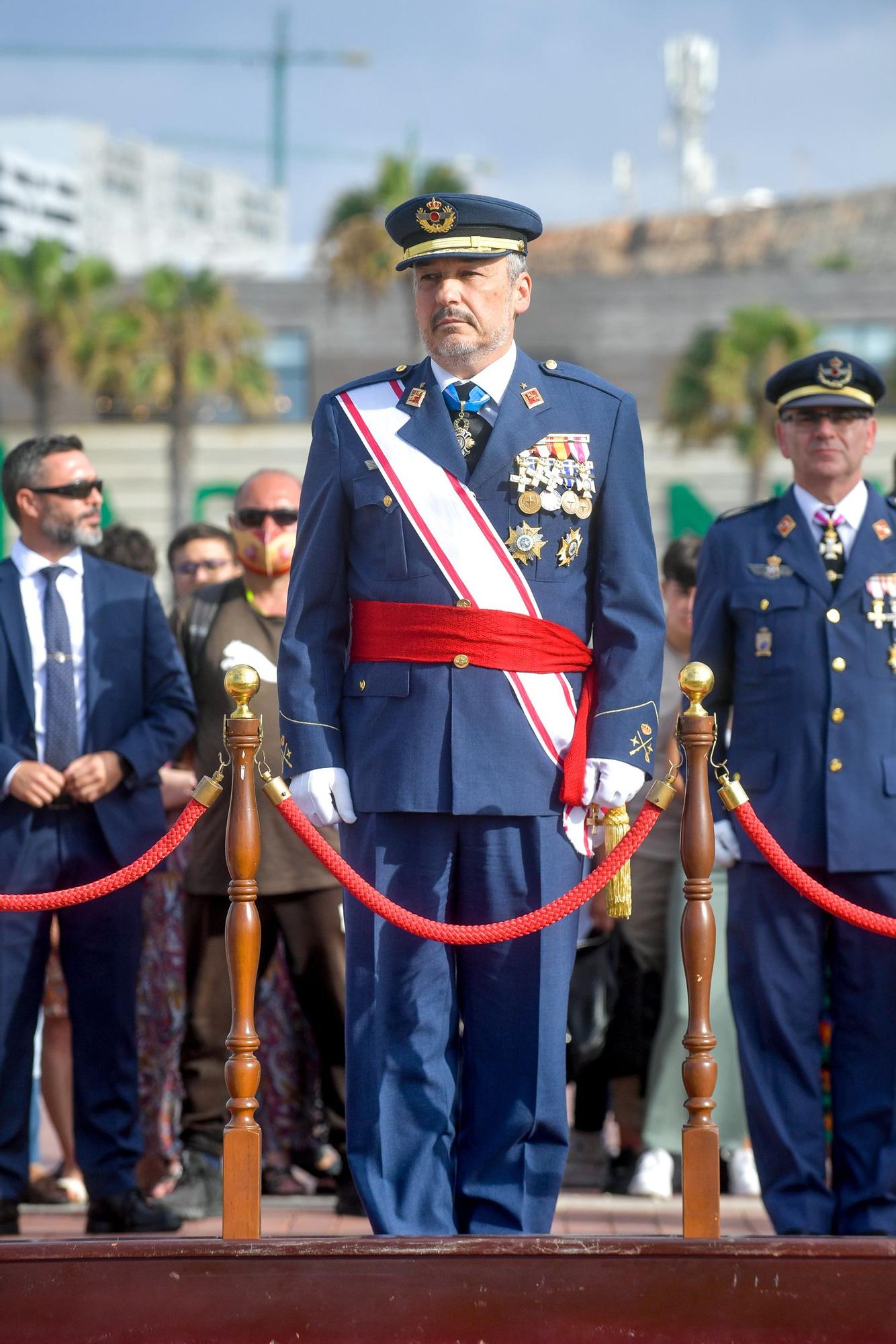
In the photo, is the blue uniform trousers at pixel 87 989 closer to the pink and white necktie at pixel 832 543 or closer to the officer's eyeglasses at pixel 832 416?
the pink and white necktie at pixel 832 543

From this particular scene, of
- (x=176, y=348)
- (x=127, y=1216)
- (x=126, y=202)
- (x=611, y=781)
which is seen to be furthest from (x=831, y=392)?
(x=126, y=202)

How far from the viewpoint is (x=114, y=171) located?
212ft

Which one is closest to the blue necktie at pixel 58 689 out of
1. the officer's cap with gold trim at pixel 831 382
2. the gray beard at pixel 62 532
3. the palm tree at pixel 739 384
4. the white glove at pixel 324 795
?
the gray beard at pixel 62 532

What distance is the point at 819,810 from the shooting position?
4.29 metres

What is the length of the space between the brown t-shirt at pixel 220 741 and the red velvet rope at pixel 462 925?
159cm

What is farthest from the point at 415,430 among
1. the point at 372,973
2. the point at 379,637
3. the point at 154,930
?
the point at 154,930

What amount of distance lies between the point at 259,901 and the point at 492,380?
211 cm

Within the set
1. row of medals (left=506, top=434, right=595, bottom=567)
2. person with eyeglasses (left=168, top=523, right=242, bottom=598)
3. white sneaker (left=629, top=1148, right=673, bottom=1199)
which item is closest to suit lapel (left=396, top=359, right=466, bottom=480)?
row of medals (left=506, top=434, right=595, bottom=567)

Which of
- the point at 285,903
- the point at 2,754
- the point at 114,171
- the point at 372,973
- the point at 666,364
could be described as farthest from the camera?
the point at 114,171

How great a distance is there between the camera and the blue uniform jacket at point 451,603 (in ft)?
11.4

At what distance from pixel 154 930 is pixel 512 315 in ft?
8.73

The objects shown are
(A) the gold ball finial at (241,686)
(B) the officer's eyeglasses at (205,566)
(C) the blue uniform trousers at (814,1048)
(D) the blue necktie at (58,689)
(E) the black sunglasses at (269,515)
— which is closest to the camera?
(A) the gold ball finial at (241,686)

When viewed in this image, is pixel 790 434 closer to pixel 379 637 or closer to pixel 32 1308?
pixel 379 637

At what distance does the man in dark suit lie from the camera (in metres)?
4.61
